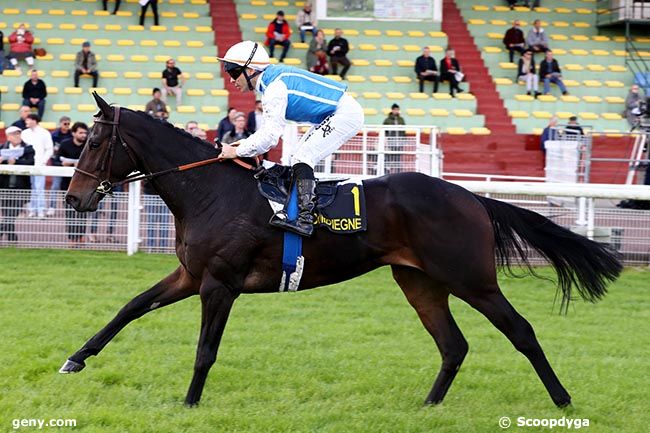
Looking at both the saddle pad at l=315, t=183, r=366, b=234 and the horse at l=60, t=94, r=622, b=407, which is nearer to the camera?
the horse at l=60, t=94, r=622, b=407

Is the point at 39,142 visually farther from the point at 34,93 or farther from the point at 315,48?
the point at 315,48

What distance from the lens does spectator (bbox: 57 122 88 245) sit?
12.1 metres

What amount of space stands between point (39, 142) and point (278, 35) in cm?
817

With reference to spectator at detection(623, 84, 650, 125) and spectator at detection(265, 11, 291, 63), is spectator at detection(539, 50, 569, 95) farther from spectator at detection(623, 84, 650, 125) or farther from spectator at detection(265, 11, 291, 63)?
spectator at detection(265, 11, 291, 63)

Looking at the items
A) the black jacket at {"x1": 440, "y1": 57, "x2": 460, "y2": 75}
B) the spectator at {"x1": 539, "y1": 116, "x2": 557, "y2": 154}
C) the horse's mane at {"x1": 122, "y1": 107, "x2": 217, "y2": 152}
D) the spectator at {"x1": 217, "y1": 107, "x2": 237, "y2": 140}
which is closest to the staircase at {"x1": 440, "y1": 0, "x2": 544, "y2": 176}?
the spectator at {"x1": 539, "y1": 116, "x2": 557, "y2": 154}

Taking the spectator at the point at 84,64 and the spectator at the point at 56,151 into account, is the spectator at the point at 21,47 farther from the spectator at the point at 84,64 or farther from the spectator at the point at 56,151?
the spectator at the point at 56,151

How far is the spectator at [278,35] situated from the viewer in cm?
2058

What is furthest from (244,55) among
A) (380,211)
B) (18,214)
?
(18,214)

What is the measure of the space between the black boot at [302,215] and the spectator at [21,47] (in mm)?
15055

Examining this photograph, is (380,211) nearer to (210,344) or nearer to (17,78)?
(210,344)

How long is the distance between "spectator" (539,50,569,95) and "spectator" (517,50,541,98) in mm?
168

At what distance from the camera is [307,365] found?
6965 mm

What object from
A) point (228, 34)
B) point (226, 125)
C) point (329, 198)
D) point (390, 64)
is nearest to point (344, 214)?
point (329, 198)

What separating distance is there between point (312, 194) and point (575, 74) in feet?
55.3
